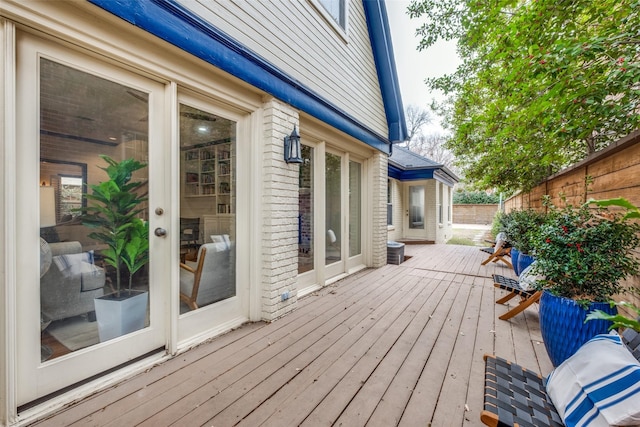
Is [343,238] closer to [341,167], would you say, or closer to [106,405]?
[341,167]

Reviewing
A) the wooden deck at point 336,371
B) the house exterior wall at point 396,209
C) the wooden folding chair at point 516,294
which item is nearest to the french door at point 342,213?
the wooden deck at point 336,371

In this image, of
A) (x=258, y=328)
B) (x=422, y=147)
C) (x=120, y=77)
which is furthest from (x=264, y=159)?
(x=422, y=147)

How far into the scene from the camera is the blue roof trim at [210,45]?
6.23 ft

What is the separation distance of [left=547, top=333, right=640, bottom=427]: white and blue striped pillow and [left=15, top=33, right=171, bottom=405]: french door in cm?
267

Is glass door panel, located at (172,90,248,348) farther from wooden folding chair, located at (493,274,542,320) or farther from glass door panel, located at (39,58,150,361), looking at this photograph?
wooden folding chair, located at (493,274,542,320)

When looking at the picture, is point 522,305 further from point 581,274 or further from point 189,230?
point 189,230

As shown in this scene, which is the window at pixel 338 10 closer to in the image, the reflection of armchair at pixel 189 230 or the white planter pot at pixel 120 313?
the reflection of armchair at pixel 189 230

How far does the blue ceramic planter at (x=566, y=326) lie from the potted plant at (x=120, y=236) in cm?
319

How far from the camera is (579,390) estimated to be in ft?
4.52

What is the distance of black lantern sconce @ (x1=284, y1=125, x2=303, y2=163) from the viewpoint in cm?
318

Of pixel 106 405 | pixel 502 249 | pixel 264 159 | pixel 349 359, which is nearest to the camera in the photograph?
pixel 106 405

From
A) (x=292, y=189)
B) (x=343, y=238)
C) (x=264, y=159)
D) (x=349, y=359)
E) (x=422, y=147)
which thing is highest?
(x=422, y=147)

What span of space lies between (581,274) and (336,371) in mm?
2011

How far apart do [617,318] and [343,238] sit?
4.02 meters
